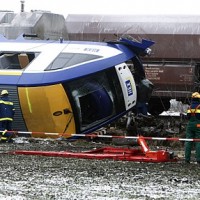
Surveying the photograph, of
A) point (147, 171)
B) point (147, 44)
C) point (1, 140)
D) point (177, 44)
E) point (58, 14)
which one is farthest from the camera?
point (177, 44)

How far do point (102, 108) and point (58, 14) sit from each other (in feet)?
15.3

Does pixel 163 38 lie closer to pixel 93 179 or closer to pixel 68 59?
pixel 68 59

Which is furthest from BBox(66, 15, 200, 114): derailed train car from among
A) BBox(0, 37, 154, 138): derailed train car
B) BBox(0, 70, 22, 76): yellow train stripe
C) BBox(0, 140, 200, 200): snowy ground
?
BBox(0, 140, 200, 200): snowy ground

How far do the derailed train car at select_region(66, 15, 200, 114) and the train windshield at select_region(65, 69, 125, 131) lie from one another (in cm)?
492

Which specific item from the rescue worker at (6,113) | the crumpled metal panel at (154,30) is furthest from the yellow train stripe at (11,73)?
the crumpled metal panel at (154,30)

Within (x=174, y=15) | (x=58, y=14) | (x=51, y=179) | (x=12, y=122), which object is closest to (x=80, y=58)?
(x=12, y=122)

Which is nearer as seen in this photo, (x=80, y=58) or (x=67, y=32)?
(x=80, y=58)

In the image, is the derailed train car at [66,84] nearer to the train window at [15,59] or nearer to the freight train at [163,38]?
the train window at [15,59]

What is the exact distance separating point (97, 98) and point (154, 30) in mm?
5777

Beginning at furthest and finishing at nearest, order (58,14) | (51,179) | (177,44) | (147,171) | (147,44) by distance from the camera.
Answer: (177,44), (58,14), (147,44), (147,171), (51,179)

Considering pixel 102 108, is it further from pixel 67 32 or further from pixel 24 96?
pixel 67 32

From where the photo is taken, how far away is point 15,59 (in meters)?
13.0

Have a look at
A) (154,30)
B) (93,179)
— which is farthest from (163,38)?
(93,179)

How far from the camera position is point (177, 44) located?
58.3ft
